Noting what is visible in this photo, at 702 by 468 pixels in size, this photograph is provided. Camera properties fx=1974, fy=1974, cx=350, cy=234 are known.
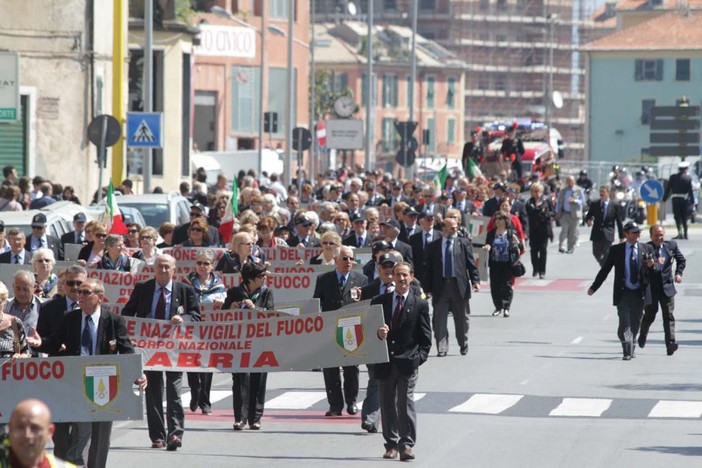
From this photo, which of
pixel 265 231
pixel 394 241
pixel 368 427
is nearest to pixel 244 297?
pixel 368 427

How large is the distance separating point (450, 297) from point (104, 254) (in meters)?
5.53

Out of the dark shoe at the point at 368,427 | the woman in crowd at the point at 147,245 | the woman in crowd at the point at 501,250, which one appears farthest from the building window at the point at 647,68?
the dark shoe at the point at 368,427

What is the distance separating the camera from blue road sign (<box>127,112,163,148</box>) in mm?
34062

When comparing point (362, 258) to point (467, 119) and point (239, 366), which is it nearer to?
point (239, 366)

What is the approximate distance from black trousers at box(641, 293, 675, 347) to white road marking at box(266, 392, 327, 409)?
16.9 feet

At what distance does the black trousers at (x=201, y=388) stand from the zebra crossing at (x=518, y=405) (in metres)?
0.36

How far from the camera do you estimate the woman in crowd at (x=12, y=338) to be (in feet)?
42.2

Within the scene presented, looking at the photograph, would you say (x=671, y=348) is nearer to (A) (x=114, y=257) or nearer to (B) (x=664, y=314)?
(B) (x=664, y=314)

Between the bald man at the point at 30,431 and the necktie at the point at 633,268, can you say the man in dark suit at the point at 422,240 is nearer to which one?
the necktie at the point at 633,268

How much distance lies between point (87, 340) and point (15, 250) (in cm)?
719

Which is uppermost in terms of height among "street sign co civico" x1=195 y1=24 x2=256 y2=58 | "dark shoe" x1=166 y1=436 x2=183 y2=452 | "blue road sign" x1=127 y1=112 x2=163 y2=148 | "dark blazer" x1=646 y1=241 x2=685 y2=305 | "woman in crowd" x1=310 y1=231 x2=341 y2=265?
"street sign co civico" x1=195 y1=24 x2=256 y2=58

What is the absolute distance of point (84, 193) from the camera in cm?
4297

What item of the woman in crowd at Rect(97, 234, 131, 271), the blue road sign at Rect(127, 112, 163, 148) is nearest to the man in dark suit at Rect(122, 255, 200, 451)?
the woman in crowd at Rect(97, 234, 131, 271)

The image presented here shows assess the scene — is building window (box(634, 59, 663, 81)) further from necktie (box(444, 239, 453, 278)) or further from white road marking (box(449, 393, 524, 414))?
white road marking (box(449, 393, 524, 414))
